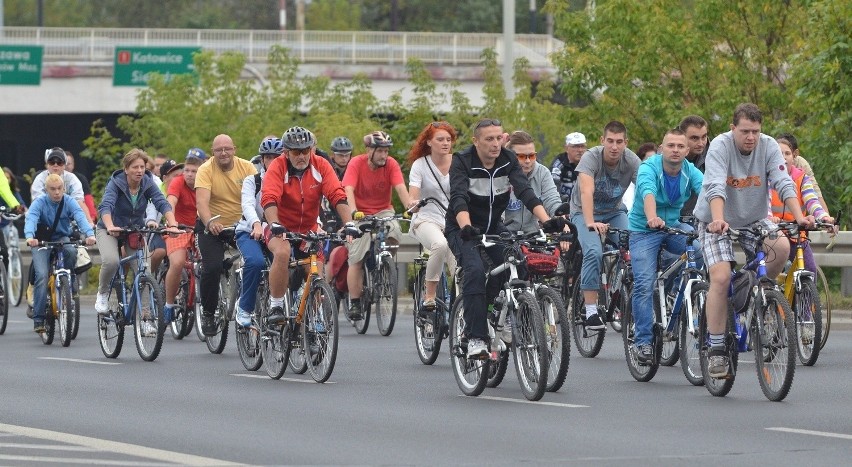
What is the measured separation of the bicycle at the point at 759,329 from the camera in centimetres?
1148

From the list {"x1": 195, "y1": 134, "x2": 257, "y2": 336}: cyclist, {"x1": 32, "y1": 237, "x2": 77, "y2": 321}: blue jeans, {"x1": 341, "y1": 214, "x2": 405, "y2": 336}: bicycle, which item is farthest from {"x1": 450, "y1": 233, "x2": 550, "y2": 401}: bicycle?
{"x1": 32, "y1": 237, "x2": 77, "y2": 321}: blue jeans

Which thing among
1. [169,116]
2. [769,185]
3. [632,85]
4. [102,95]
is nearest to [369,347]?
[769,185]

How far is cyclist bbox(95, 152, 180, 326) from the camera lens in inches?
658

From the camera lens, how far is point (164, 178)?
852 inches

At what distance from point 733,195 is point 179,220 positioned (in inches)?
282

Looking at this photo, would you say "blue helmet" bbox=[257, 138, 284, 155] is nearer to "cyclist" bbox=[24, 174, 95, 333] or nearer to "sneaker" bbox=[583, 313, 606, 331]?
"sneaker" bbox=[583, 313, 606, 331]

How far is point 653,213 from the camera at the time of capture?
12945 mm

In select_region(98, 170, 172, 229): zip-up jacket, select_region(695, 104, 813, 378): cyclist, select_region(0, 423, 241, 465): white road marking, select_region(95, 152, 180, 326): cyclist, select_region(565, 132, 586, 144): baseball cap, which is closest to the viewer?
select_region(0, 423, 241, 465): white road marking

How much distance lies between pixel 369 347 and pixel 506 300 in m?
5.00

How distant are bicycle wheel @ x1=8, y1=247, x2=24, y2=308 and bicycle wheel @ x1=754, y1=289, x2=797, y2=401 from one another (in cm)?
1470

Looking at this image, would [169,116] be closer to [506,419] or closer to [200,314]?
[200,314]

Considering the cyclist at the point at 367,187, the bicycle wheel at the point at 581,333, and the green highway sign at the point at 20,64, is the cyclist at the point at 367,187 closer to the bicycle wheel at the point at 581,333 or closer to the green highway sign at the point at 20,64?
the bicycle wheel at the point at 581,333

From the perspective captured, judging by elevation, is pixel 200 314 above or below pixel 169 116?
below

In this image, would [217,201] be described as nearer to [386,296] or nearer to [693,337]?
[386,296]
